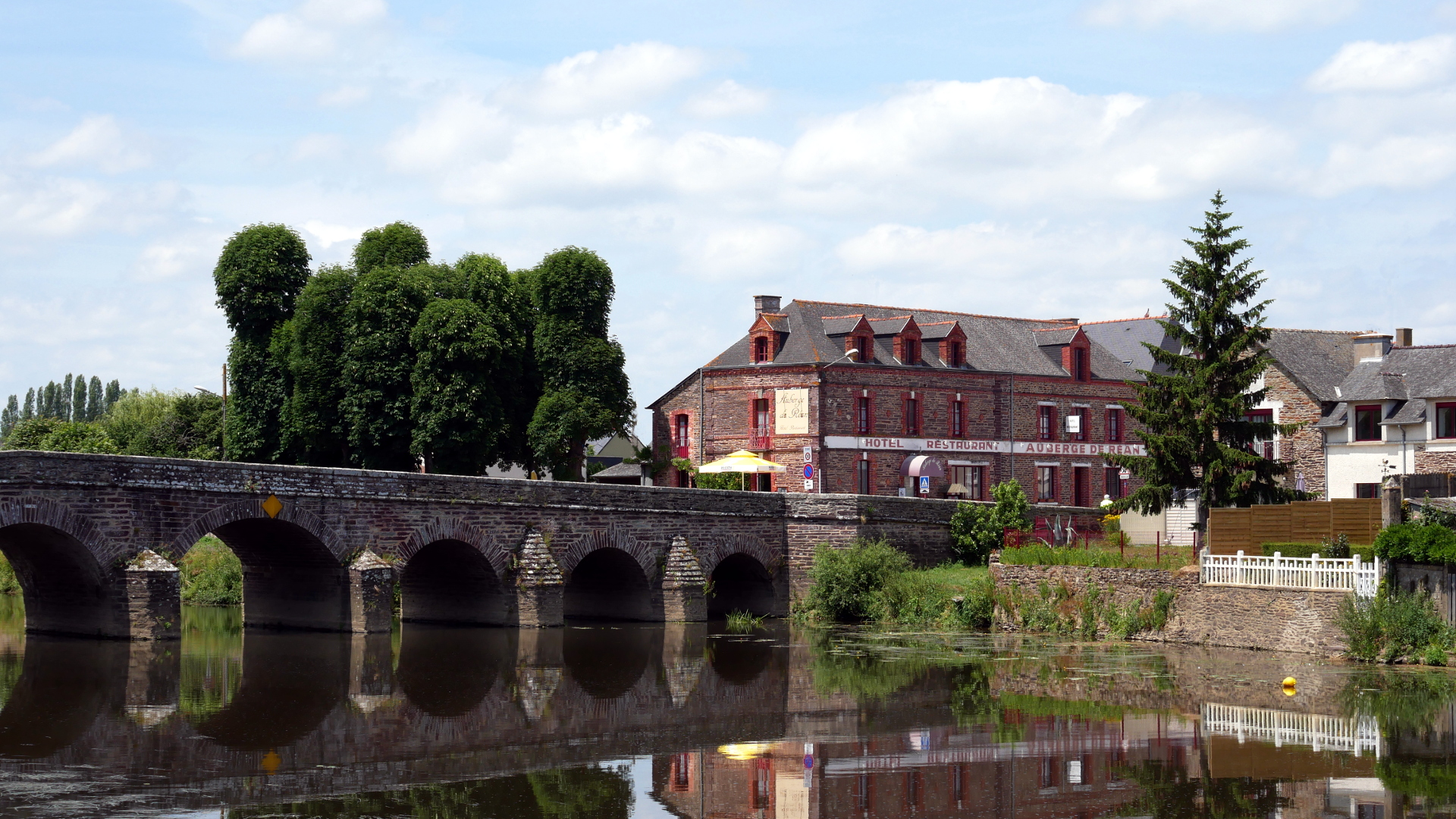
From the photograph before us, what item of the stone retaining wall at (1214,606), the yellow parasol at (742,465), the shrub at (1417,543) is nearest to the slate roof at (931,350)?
the yellow parasol at (742,465)

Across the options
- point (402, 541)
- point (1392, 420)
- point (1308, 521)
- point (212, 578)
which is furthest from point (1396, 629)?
point (212, 578)

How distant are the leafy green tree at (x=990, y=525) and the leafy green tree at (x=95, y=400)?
86877 mm

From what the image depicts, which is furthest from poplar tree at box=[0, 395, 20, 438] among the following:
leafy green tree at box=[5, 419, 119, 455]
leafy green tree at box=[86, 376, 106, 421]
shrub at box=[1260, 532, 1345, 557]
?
shrub at box=[1260, 532, 1345, 557]

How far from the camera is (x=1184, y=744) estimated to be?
19.2 m

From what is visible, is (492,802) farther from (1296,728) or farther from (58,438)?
(58,438)

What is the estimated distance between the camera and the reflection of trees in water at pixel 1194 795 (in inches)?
599

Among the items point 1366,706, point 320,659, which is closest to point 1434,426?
point 1366,706

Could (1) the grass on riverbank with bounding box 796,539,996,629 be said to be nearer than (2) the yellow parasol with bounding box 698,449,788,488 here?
Yes

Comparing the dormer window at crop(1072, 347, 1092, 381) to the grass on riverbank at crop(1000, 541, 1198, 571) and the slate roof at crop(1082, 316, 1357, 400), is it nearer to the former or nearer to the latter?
the slate roof at crop(1082, 316, 1357, 400)

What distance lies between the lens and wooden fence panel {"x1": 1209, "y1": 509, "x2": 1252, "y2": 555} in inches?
1196

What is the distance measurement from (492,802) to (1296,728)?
1086cm

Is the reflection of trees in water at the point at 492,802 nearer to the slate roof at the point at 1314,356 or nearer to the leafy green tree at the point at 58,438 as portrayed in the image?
the slate roof at the point at 1314,356

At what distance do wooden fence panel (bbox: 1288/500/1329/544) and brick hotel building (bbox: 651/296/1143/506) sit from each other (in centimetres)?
2135

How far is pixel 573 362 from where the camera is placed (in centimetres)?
4772
